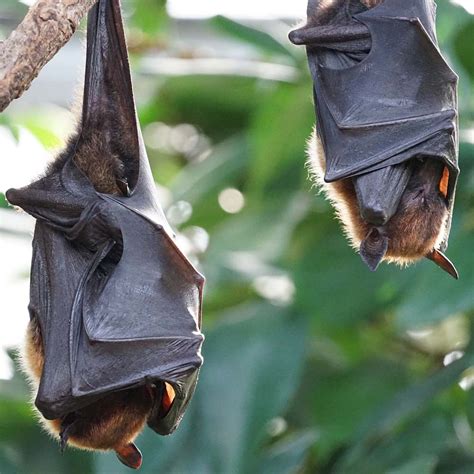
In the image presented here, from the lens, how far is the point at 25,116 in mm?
6625

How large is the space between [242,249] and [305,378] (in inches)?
30.7

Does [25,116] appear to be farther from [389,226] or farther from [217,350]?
[389,226]

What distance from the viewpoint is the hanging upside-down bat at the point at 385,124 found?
12.3 ft

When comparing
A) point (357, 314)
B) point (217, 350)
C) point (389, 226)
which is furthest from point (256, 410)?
point (389, 226)

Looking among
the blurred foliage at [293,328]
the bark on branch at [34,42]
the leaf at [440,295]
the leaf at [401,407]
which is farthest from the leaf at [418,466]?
the bark on branch at [34,42]

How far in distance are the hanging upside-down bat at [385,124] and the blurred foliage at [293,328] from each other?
141 centimetres

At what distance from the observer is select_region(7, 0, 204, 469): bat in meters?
3.84

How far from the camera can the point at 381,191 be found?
3660 mm

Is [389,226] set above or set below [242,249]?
above

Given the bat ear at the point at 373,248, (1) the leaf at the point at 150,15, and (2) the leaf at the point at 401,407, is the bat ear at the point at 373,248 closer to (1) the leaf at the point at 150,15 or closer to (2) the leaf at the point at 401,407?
(2) the leaf at the point at 401,407

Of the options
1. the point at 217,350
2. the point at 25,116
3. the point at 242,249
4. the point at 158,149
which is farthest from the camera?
the point at 158,149

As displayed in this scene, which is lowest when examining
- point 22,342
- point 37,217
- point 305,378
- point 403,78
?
point 305,378

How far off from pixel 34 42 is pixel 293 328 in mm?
2902

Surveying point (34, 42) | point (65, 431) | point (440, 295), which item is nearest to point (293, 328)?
point (440, 295)
